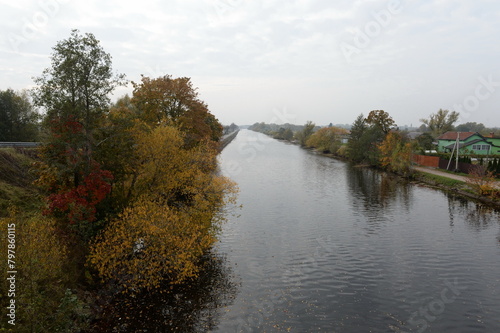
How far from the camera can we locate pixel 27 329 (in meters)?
13.6

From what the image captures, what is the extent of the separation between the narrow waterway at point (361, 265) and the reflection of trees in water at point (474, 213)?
0.41 ft

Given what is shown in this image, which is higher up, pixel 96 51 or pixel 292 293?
pixel 96 51

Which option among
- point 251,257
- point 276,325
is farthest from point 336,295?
point 251,257

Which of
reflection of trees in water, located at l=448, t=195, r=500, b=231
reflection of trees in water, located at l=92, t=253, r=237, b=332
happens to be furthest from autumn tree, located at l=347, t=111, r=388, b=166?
reflection of trees in water, located at l=92, t=253, r=237, b=332

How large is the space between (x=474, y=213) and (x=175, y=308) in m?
36.4

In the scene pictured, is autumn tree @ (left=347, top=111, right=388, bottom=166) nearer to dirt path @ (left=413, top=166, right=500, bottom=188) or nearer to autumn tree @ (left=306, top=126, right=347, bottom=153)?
dirt path @ (left=413, top=166, right=500, bottom=188)

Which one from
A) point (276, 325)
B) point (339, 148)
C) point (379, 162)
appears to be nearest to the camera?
point (276, 325)

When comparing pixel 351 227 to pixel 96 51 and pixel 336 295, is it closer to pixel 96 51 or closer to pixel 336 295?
pixel 336 295

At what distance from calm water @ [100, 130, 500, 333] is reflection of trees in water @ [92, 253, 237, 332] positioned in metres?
0.06

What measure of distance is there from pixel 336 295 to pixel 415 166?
5953 centimetres

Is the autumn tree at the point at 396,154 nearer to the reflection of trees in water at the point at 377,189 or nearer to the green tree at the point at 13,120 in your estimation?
the reflection of trees in water at the point at 377,189

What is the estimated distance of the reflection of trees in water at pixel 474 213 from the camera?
33531mm

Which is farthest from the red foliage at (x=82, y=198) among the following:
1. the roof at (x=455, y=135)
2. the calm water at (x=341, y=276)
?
the roof at (x=455, y=135)

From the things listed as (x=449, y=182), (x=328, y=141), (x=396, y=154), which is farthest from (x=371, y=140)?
(x=328, y=141)
